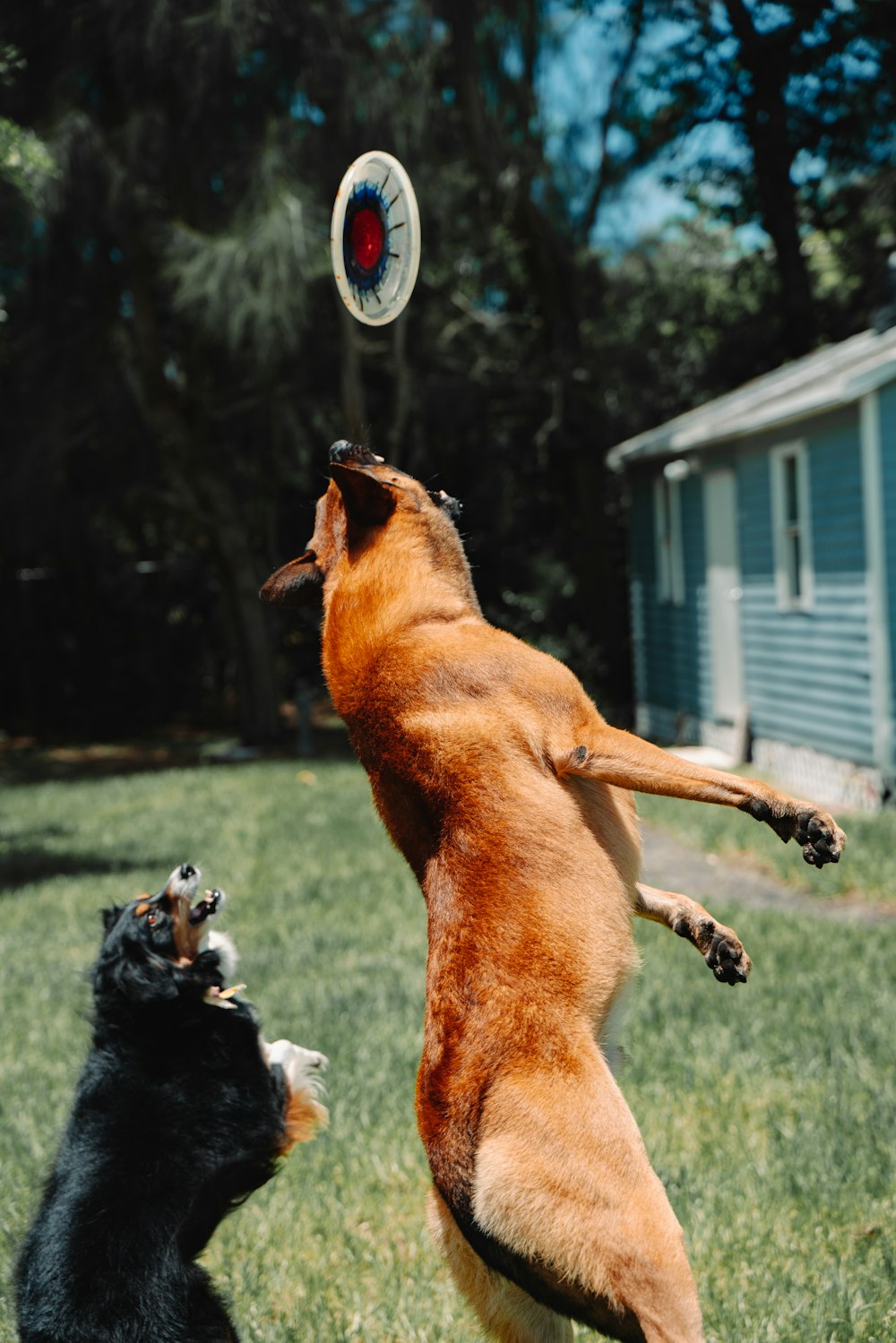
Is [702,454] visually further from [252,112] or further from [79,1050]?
[79,1050]

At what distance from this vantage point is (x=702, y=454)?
15.4 metres

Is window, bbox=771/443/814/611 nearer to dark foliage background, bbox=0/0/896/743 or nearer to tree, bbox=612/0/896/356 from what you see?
dark foliage background, bbox=0/0/896/743

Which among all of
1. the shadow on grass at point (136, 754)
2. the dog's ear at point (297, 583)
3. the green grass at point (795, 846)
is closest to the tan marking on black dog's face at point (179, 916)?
the dog's ear at point (297, 583)

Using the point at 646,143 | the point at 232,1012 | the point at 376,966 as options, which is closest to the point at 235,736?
the point at 646,143

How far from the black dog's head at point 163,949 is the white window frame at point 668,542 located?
13326 mm

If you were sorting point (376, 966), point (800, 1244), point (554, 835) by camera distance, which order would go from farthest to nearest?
point (376, 966)
point (800, 1244)
point (554, 835)

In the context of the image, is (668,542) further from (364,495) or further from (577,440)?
(364,495)

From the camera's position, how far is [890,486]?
422 inches

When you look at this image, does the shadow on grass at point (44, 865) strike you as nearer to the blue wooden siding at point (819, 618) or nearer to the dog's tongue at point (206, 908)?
the dog's tongue at point (206, 908)

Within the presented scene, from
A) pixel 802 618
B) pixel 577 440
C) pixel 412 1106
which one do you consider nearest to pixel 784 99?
pixel 577 440

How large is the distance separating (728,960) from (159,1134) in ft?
5.60

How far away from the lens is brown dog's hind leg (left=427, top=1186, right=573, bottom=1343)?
217 cm

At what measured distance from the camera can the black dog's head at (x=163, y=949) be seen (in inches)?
140

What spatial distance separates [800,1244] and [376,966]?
3.48m
